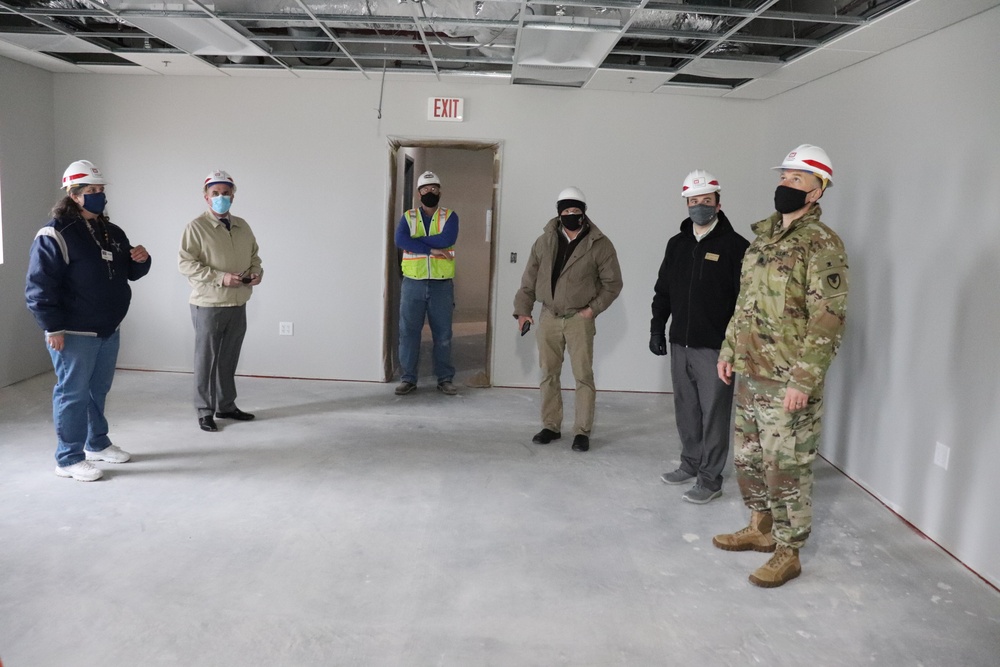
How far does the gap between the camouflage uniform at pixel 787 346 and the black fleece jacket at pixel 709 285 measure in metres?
0.44

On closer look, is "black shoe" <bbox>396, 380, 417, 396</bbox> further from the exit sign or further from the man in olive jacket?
the exit sign

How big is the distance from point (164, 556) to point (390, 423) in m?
2.07

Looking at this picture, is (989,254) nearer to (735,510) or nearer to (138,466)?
(735,510)

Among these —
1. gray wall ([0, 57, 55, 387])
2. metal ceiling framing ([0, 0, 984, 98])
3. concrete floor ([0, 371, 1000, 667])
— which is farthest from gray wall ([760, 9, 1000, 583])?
gray wall ([0, 57, 55, 387])

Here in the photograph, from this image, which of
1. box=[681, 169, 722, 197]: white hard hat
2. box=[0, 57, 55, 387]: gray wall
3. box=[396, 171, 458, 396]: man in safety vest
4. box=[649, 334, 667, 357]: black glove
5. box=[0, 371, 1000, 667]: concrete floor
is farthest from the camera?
box=[396, 171, 458, 396]: man in safety vest

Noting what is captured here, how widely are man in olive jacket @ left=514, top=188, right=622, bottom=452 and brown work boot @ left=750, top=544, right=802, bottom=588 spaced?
5.28ft

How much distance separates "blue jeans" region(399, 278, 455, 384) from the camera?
5691 mm

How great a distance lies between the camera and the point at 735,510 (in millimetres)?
3613

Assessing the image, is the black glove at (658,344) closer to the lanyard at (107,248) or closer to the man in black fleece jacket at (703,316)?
the man in black fleece jacket at (703,316)

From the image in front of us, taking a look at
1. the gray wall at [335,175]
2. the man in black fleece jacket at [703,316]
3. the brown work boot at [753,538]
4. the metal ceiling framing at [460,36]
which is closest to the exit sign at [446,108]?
the gray wall at [335,175]

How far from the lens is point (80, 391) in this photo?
3.65m

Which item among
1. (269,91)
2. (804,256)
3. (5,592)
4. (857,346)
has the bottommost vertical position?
(5,592)

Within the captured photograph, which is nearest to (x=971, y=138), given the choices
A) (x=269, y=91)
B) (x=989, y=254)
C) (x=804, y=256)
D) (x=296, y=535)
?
(x=989, y=254)

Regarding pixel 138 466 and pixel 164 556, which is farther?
pixel 138 466
